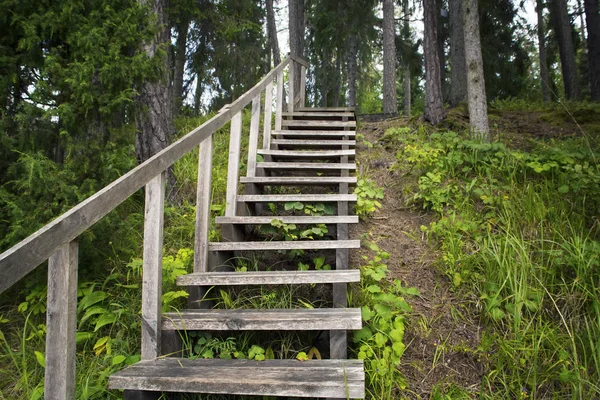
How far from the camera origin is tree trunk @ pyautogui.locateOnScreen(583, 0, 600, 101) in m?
8.72

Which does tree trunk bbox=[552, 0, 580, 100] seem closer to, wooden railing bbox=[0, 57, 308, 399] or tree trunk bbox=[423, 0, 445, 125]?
tree trunk bbox=[423, 0, 445, 125]

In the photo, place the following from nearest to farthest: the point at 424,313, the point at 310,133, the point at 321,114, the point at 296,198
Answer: the point at 424,313, the point at 296,198, the point at 310,133, the point at 321,114

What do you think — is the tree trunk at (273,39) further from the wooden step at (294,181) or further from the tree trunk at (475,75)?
the wooden step at (294,181)

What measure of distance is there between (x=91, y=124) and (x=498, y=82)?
13.2m

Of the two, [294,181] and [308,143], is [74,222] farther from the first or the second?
[308,143]

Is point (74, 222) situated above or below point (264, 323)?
above

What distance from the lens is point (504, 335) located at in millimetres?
2438

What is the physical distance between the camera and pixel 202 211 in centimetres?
276

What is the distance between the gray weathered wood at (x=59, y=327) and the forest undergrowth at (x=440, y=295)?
0.66m

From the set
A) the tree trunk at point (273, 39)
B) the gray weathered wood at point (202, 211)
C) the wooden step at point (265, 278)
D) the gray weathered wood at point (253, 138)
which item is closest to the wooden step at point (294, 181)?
the gray weathered wood at point (253, 138)

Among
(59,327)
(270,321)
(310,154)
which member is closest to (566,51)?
(310,154)

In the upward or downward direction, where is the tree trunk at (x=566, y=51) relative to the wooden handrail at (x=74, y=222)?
upward

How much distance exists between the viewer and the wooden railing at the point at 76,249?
4.55ft

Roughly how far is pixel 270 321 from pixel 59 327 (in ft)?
3.42
